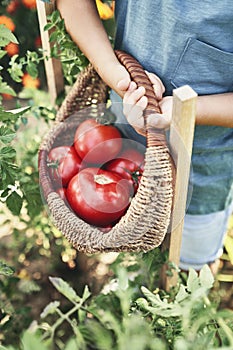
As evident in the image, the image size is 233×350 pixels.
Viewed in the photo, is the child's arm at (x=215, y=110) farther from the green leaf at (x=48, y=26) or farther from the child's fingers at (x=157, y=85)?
the green leaf at (x=48, y=26)

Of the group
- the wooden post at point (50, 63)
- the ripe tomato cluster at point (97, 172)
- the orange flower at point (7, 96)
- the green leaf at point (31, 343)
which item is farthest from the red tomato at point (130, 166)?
the orange flower at point (7, 96)

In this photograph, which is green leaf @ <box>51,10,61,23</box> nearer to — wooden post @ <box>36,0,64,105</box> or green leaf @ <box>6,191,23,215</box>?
wooden post @ <box>36,0,64,105</box>

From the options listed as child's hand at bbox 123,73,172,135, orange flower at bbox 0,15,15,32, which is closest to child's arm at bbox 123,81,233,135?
child's hand at bbox 123,73,172,135

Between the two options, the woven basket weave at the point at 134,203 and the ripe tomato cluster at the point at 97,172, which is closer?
the woven basket weave at the point at 134,203

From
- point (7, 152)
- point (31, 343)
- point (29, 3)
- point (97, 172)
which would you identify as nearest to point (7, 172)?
point (7, 152)

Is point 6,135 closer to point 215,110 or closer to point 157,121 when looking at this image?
point 157,121

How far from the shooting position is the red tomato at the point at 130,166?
3.14ft

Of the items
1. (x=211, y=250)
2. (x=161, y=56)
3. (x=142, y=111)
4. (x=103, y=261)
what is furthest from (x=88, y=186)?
(x=103, y=261)

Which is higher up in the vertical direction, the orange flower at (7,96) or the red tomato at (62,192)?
the red tomato at (62,192)

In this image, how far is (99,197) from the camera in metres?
0.92

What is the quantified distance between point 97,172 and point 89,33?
273 mm

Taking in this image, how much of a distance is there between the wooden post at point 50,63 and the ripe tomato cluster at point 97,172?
9.1 inches

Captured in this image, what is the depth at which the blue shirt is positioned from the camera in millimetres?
898

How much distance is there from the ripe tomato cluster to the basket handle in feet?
0.50
